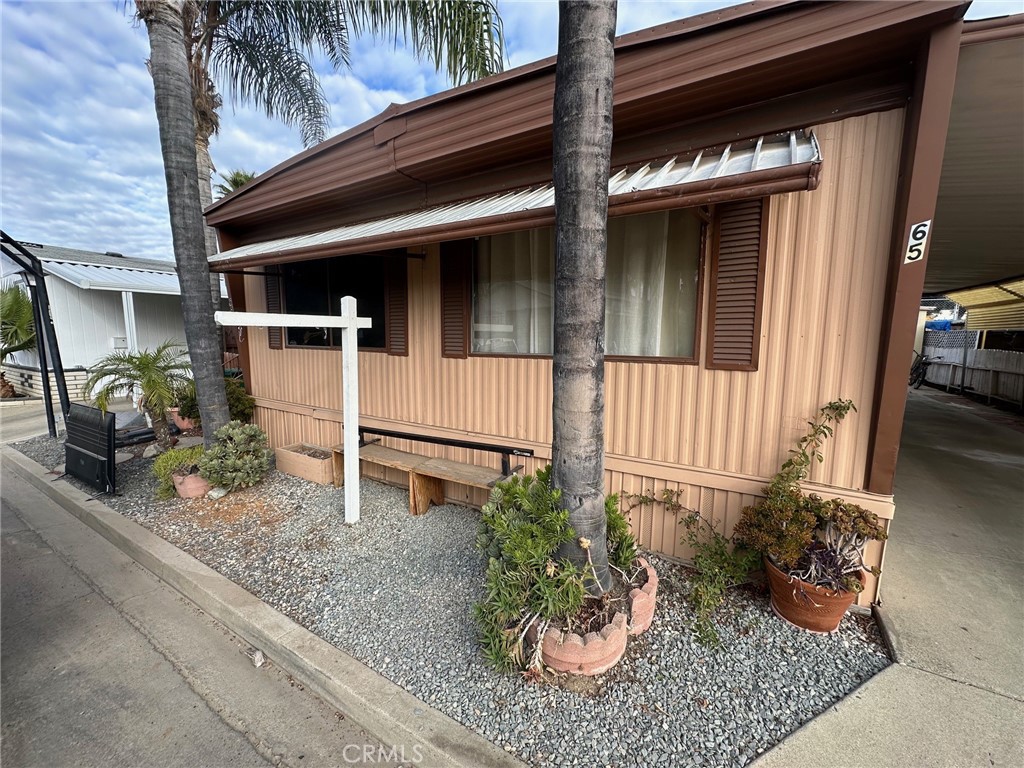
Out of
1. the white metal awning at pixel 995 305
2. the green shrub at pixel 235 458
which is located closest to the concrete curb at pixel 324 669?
the green shrub at pixel 235 458

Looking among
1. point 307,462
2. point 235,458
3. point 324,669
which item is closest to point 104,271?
point 235,458

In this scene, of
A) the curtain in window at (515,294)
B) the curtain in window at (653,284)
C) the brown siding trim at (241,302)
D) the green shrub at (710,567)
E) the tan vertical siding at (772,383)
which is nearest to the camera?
the tan vertical siding at (772,383)

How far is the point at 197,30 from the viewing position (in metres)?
6.96

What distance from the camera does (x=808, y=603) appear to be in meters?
2.44

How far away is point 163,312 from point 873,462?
51.7 feet

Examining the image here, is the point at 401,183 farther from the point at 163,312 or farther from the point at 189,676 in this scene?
the point at 163,312

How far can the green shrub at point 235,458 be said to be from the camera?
14.9 ft

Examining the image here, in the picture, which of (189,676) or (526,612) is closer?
(526,612)

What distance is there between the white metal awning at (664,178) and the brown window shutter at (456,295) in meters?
0.39

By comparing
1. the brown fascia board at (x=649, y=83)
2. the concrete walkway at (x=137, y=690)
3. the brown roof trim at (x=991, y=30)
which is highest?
the brown fascia board at (x=649, y=83)

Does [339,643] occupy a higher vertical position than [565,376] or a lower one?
lower

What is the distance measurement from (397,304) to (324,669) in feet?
11.1

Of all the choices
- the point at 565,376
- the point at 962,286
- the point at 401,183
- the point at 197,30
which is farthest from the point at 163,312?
the point at 962,286

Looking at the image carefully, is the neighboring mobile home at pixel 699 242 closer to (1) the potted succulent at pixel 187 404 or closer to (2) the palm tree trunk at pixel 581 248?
(2) the palm tree trunk at pixel 581 248
